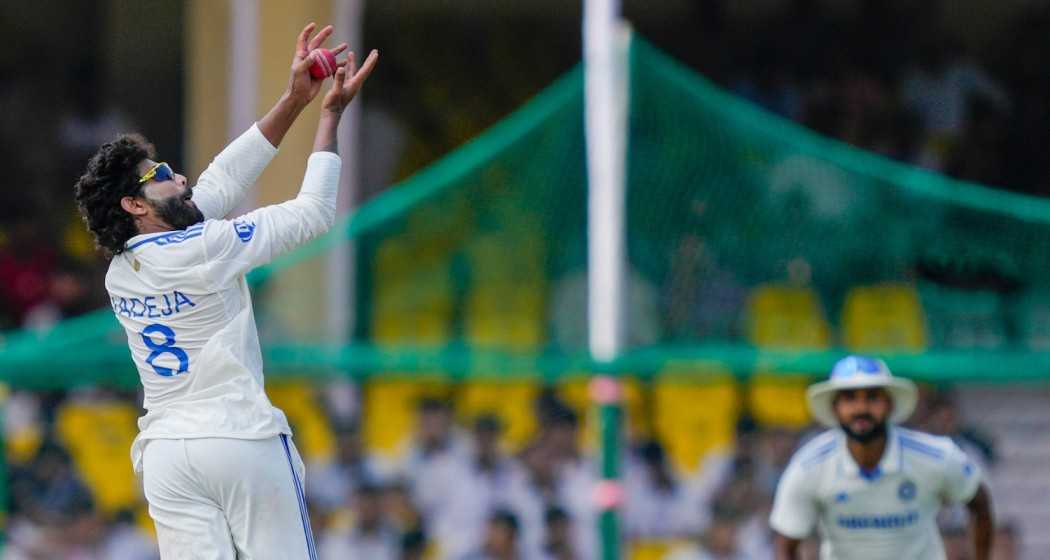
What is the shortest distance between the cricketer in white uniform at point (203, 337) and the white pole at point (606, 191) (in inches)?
112

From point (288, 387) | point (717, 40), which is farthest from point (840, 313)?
point (717, 40)

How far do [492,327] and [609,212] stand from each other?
738 millimetres

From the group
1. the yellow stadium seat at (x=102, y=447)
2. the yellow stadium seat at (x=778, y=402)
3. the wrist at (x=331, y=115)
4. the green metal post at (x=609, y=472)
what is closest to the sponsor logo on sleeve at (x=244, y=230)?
the wrist at (x=331, y=115)

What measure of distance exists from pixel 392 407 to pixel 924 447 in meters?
2.61

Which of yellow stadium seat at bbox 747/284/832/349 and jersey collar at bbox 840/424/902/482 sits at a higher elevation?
yellow stadium seat at bbox 747/284/832/349

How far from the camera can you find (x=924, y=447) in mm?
6719

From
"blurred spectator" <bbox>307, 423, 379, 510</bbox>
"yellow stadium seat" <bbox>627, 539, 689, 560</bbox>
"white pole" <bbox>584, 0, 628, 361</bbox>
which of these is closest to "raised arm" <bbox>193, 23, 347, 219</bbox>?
"white pole" <bbox>584, 0, 628, 361</bbox>

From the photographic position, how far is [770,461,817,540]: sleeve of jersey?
262 inches

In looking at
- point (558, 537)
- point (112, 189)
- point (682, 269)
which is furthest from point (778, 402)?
point (112, 189)

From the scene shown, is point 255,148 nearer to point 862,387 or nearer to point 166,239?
point 166,239

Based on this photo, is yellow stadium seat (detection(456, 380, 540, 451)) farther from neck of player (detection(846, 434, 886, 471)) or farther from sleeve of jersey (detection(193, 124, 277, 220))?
sleeve of jersey (detection(193, 124, 277, 220))

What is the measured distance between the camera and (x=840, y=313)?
26.2 feet

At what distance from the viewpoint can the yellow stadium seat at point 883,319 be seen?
791 centimetres

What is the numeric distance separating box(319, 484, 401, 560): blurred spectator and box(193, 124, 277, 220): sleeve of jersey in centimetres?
328
